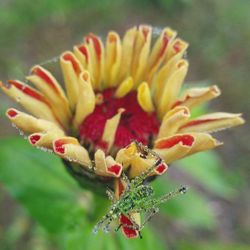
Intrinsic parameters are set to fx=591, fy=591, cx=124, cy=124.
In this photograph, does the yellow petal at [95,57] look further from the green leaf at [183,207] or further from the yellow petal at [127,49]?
the green leaf at [183,207]

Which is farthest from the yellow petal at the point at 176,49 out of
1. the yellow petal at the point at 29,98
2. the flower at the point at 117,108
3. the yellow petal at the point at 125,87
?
the yellow petal at the point at 29,98

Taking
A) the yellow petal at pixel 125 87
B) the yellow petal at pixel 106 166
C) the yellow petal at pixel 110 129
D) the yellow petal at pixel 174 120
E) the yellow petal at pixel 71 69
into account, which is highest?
the yellow petal at pixel 71 69

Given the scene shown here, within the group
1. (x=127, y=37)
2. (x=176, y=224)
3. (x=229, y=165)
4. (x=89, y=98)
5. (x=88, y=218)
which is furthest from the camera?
(x=229, y=165)

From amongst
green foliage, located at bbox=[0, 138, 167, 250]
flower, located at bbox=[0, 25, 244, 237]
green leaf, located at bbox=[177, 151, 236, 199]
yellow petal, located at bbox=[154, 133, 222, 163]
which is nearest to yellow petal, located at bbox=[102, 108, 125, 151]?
flower, located at bbox=[0, 25, 244, 237]

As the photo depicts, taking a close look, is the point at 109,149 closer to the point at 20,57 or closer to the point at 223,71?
the point at 20,57

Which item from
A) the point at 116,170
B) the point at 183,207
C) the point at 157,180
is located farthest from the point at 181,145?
the point at 183,207

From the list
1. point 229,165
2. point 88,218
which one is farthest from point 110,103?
point 229,165
